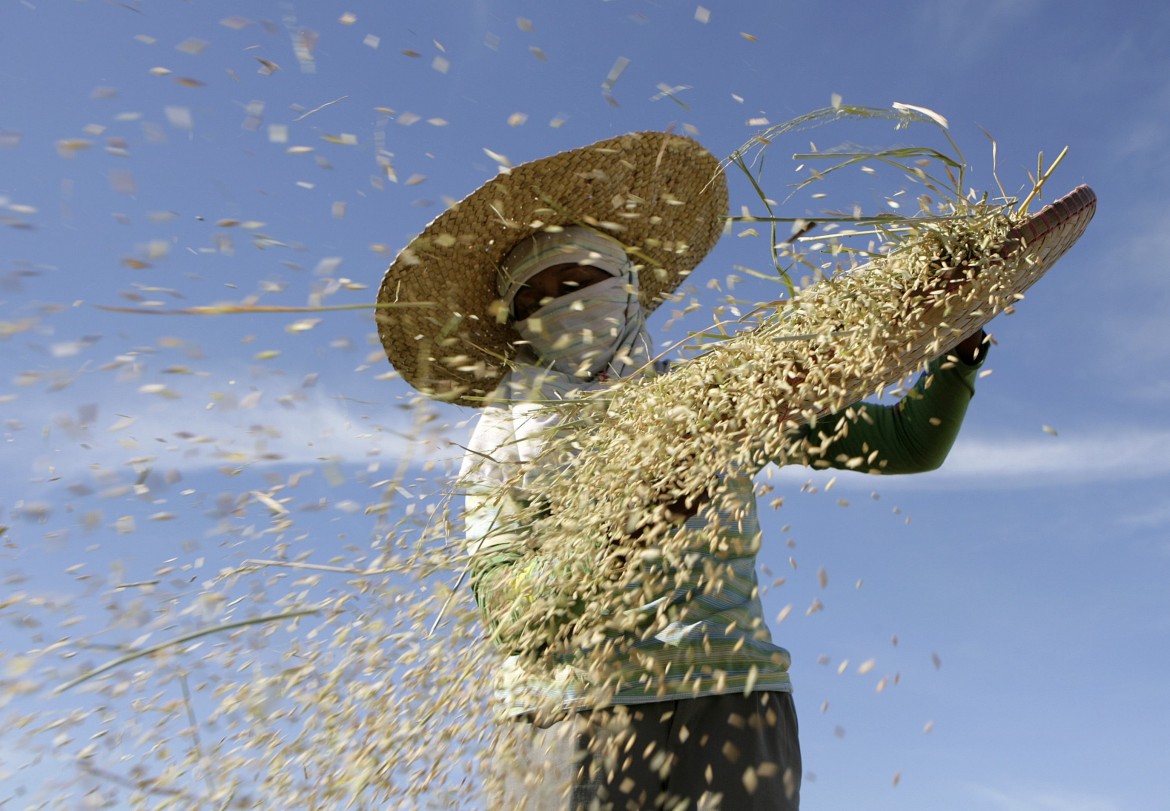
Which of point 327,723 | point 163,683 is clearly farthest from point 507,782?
point 163,683

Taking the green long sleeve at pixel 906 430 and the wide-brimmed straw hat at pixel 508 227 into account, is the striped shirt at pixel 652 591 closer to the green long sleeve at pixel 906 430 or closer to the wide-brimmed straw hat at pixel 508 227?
the green long sleeve at pixel 906 430

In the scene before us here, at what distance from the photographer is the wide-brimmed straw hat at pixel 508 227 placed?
206 cm

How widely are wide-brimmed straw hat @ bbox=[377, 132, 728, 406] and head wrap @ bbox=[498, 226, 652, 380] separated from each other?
77mm

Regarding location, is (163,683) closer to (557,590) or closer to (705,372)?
(557,590)

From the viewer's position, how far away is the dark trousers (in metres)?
1.50

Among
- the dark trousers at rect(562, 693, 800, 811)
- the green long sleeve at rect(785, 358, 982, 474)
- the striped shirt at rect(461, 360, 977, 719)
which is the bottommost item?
the dark trousers at rect(562, 693, 800, 811)

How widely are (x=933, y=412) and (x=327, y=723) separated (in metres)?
1.33

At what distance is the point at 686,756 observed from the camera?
1.53 metres

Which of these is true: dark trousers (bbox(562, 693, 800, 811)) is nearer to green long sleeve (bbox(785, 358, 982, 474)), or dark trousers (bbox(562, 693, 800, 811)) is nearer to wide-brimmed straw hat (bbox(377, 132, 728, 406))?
green long sleeve (bbox(785, 358, 982, 474))

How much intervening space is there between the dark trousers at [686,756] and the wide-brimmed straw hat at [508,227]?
32.6 inches

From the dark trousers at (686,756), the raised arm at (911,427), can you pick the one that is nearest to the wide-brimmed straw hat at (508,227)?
the raised arm at (911,427)

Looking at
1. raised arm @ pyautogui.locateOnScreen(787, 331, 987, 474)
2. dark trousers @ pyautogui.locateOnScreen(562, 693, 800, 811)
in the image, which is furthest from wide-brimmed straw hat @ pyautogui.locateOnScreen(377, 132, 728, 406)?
dark trousers @ pyautogui.locateOnScreen(562, 693, 800, 811)

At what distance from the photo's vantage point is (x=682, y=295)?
5.06 feet

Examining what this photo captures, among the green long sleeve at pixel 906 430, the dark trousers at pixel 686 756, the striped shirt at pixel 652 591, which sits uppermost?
the green long sleeve at pixel 906 430
